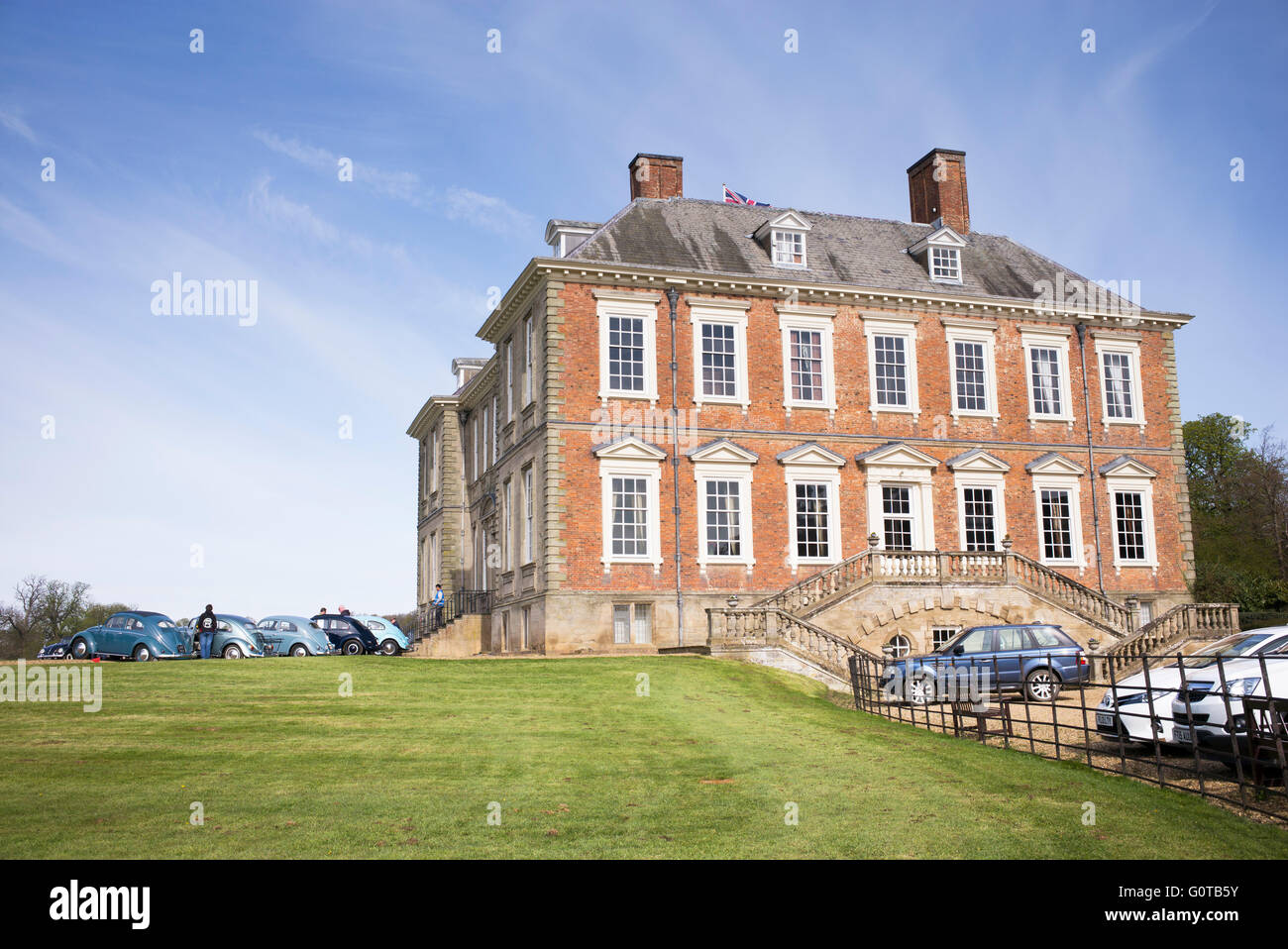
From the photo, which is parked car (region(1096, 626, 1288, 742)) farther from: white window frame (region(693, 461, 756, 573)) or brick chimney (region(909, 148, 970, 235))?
brick chimney (region(909, 148, 970, 235))

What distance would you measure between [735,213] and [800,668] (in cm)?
1687

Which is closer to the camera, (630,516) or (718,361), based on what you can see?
(630,516)

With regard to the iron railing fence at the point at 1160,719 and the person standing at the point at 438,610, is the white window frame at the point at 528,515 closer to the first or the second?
the person standing at the point at 438,610

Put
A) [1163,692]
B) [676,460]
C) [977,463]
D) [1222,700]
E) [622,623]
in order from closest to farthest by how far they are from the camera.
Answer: [1222,700]
[1163,692]
[622,623]
[676,460]
[977,463]

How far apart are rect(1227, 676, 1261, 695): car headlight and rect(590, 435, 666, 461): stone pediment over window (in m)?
18.1

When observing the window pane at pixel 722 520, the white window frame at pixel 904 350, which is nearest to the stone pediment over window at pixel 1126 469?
the white window frame at pixel 904 350

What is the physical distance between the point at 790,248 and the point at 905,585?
11.4 meters

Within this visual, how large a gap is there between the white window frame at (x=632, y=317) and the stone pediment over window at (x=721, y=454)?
190 centimetres

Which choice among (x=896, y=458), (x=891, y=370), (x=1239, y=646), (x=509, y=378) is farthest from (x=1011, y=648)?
(x=509, y=378)

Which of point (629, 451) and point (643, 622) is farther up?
point (629, 451)

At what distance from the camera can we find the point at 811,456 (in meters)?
32.2

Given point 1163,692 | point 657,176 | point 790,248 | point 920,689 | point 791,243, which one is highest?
point 657,176

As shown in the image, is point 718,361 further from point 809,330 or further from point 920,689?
point 920,689

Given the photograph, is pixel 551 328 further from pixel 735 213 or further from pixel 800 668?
pixel 800 668
